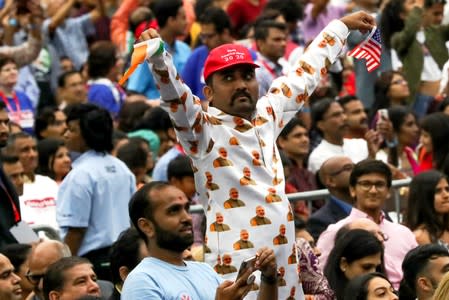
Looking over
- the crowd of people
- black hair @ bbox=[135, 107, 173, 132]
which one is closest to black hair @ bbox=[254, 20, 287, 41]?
the crowd of people

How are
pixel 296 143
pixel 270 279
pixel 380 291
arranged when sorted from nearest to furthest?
pixel 270 279
pixel 380 291
pixel 296 143

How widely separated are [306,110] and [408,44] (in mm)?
1406

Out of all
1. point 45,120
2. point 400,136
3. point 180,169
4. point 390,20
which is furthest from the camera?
point 390,20

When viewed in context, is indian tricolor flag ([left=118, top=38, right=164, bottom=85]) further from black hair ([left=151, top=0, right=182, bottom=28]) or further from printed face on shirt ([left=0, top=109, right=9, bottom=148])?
black hair ([left=151, top=0, right=182, bottom=28])

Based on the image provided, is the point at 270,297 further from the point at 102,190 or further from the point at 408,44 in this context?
the point at 408,44

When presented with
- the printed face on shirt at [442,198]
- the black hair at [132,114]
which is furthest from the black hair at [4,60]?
the printed face on shirt at [442,198]

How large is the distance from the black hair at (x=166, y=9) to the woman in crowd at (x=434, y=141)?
9.65ft

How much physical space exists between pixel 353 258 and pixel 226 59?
202cm

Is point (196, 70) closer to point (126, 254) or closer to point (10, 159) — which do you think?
point (10, 159)

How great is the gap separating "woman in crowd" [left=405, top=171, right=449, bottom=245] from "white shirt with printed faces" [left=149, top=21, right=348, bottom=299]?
290 centimetres

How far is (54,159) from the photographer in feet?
43.6

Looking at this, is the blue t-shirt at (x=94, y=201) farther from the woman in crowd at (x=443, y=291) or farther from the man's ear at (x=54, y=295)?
the woman in crowd at (x=443, y=291)

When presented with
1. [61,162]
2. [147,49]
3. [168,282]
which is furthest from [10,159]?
[168,282]

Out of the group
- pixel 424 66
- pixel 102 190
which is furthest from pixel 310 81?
pixel 424 66
